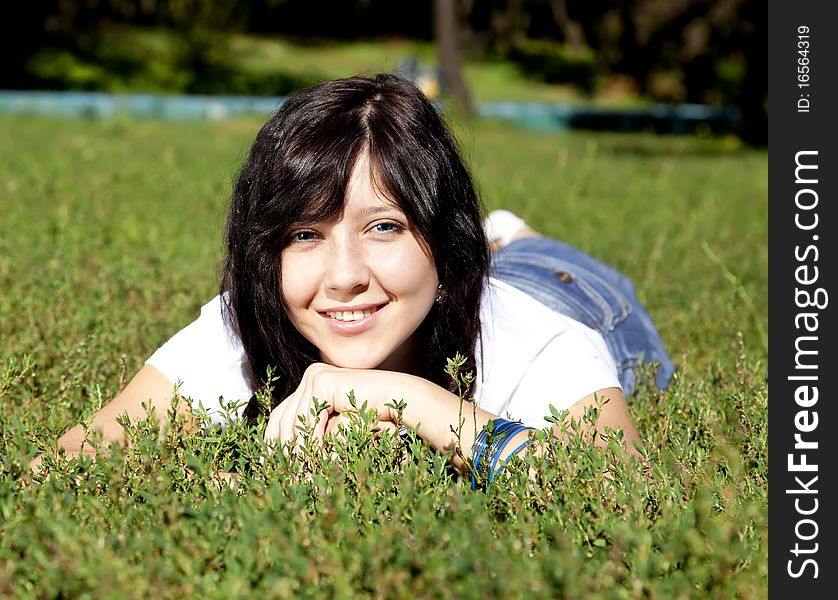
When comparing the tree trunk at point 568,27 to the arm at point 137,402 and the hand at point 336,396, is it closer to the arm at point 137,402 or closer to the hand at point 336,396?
the arm at point 137,402

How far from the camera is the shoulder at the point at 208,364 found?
10.5 feet

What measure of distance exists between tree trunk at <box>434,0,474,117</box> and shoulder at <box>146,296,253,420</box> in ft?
62.3

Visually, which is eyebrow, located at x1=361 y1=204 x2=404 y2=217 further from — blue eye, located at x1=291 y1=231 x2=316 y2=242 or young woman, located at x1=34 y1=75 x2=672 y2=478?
blue eye, located at x1=291 y1=231 x2=316 y2=242

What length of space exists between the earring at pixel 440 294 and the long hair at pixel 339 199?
0.01 meters

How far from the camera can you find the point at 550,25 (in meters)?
50.0

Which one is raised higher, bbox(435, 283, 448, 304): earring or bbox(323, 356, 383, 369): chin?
bbox(435, 283, 448, 304): earring

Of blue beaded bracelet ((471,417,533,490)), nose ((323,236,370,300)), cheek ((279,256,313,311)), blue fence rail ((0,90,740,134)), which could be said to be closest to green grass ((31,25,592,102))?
blue fence rail ((0,90,740,134))

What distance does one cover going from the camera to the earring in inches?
123

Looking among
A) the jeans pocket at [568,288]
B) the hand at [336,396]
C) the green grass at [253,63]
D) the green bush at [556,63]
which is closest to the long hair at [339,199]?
the hand at [336,396]

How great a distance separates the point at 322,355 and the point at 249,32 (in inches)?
1682

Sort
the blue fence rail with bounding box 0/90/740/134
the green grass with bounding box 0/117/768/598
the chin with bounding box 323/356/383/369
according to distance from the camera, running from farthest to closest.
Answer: the blue fence rail with bounding box 0/90/740/134 < the chin with bounding box 323/356/383/369 < the green grass with bounding box 0/117/768/598

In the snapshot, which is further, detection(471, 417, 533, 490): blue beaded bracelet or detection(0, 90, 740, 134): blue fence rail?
detection(0, 90, 740, 134): blue fence rail

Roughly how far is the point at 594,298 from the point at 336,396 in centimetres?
190
